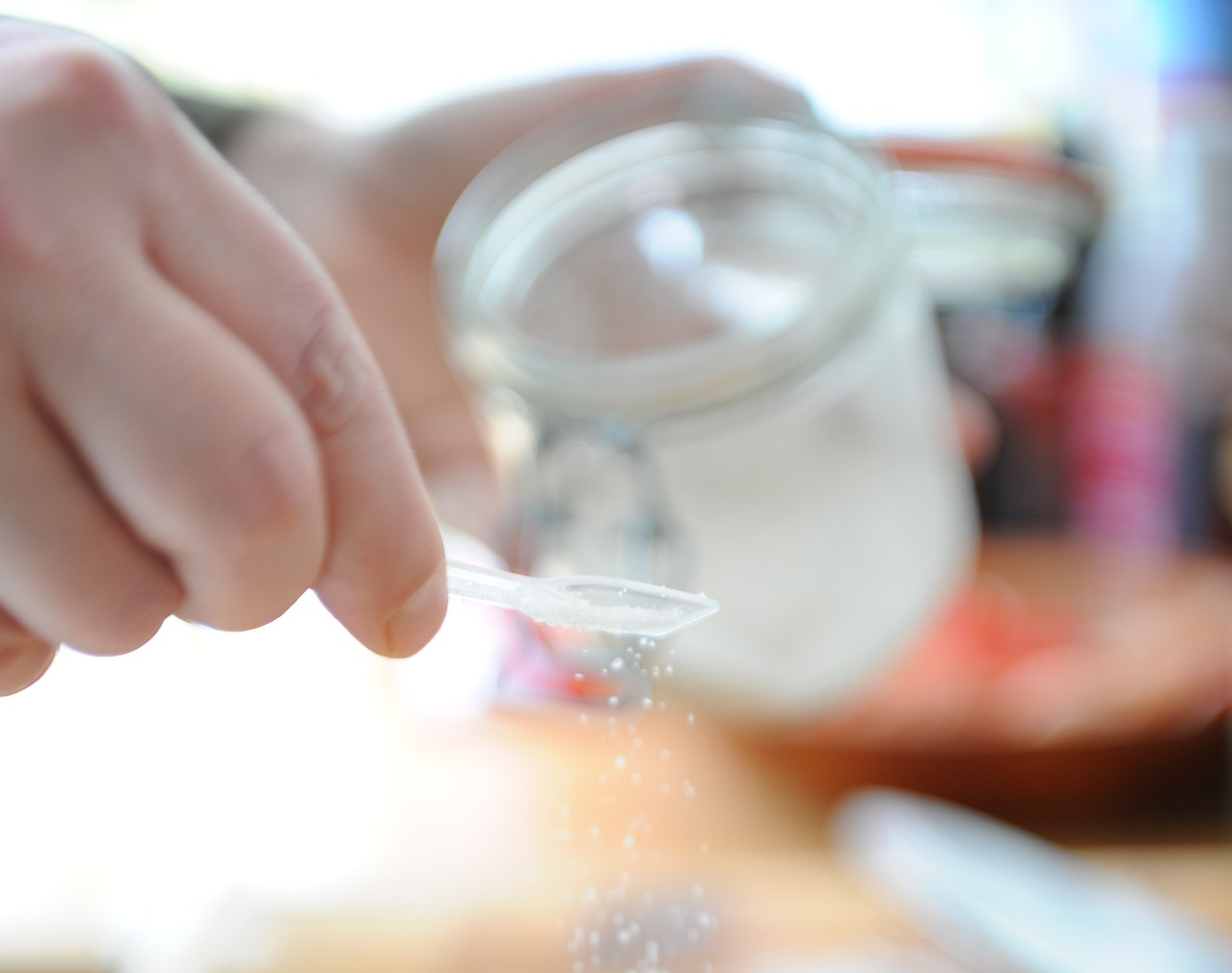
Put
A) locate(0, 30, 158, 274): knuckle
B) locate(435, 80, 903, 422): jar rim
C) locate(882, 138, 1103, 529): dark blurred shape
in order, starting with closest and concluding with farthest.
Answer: locate(0, 30, 158, 274): knuckle < locate(435, 80, 903, 422): jar rim < locate(882, 138, 1103, 529): dark blurred shape

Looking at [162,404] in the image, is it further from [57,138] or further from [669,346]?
[669,346]

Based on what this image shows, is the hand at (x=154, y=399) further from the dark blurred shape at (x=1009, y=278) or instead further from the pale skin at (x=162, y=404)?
the dark blurred shape at (x=1009, y=278)

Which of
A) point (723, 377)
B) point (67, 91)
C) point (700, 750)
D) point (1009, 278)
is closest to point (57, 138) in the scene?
point (67, 91)

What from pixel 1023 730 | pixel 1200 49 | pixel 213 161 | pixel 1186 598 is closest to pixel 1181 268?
pixel 1200 49

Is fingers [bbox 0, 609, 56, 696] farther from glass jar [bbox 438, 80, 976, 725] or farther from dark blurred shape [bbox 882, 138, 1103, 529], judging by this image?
dark blurred shape [bbox 882, 138, 1103, 529]

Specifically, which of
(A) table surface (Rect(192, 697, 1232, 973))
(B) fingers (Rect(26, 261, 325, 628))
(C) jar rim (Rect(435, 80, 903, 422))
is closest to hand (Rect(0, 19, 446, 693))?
(B) fingers (Rect(26, 261, 325, 628))

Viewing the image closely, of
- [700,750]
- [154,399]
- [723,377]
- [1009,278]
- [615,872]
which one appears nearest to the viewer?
[154,399]

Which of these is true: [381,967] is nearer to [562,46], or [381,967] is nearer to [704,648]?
[704,648]
